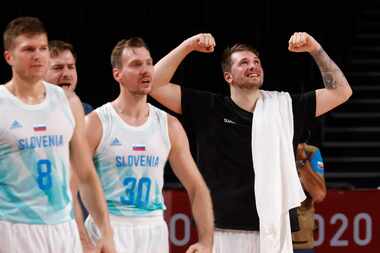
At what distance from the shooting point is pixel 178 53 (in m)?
6.31

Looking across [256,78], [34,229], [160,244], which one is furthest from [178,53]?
[34,229]

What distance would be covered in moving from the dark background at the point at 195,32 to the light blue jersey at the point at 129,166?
6148 millimetres

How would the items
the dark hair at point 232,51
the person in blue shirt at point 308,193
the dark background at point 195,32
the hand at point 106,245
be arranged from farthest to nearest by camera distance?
1. the dark background at point 195,32
2. the person in blue shirt at point 308,193
3. the dark hair at point 232,51
4. the hand at point 106,245

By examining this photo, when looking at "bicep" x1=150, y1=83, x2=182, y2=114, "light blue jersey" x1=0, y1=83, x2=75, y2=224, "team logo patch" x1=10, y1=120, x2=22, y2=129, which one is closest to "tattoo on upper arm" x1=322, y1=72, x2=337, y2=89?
"bicep" x1=150, y1=83, x2=182, y2=114

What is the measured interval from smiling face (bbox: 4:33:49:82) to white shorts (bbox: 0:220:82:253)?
2.34ft

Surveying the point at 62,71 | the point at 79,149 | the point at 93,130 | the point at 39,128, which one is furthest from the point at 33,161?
the point at 62,71

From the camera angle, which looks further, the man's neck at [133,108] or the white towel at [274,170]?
the white towel at [274,170]

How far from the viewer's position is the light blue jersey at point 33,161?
14.9 ft

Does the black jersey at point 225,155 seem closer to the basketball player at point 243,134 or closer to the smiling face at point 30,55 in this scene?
the basketball player at point 243,134

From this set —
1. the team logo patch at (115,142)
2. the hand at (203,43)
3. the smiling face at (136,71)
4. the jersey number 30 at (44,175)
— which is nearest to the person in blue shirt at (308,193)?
the hand at (203,43)

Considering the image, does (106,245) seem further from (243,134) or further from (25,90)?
(243,134)

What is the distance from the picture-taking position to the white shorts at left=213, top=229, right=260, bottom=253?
6164 millimetres

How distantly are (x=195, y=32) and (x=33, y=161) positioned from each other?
7.66m

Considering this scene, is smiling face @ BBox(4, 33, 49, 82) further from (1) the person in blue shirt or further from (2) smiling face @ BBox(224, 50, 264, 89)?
(1) the person in blue shirt
